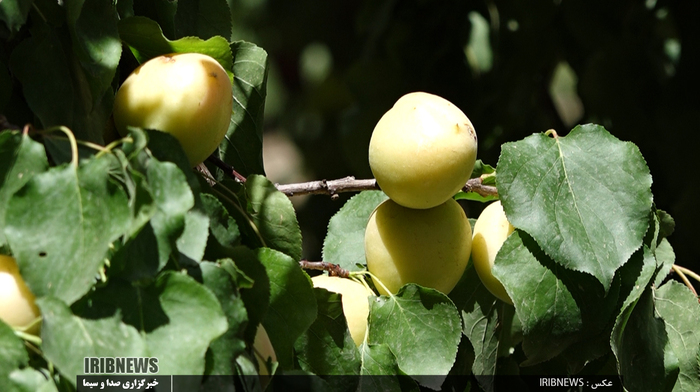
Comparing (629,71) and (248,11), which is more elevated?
(629,71)

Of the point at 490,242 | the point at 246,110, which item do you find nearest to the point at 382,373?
the point at 490,242

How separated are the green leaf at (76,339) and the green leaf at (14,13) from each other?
182 millimetres

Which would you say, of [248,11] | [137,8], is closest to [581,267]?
[137,8]

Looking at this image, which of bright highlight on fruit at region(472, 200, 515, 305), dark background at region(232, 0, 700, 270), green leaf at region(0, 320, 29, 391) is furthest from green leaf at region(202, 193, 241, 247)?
dark background at region(232, 0, 700, 270)

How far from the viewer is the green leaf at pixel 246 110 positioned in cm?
66

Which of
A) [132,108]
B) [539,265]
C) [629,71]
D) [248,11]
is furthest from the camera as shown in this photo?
[248,11]

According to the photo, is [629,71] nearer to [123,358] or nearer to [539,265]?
[539,265]

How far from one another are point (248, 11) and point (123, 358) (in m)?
2.02

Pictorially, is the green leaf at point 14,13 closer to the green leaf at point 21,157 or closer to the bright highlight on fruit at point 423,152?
the green leaf at point 21,157

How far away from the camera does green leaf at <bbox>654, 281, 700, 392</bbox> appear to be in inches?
25.3

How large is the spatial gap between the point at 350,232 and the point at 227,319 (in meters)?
0.35

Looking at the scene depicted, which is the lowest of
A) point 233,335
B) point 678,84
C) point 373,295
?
point 678,84

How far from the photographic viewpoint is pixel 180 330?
38 cm

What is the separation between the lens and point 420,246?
620mm
